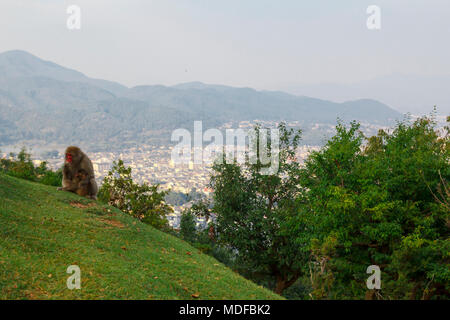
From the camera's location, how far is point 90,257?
8.00 m

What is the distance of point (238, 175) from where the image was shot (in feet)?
67.8

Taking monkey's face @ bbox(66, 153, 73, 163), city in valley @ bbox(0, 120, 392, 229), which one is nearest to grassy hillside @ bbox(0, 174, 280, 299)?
monkey's face @ bbox(66, 153, 73, 163)

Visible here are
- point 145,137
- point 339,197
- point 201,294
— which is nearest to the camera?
point 201,294

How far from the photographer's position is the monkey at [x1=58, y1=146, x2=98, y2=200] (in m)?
12.8

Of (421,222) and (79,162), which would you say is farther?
(79,162)

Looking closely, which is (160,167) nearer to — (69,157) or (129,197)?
(129,197)

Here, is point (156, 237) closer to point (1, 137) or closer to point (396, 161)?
point (396, 161)

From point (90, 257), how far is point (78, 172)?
6.09 metres

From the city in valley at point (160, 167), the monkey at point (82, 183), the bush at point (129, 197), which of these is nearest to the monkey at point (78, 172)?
the monkey at point (82, 183)

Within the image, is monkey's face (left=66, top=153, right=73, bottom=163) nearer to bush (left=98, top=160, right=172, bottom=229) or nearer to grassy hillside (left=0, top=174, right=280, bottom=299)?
grassy hillside (left=0, top=174, right=280, bottom=299)

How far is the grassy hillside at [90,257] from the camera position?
255 inches

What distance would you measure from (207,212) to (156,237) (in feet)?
35.9

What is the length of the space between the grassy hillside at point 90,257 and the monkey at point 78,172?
0.98m

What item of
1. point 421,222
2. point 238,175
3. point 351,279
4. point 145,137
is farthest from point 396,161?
point 145,137
